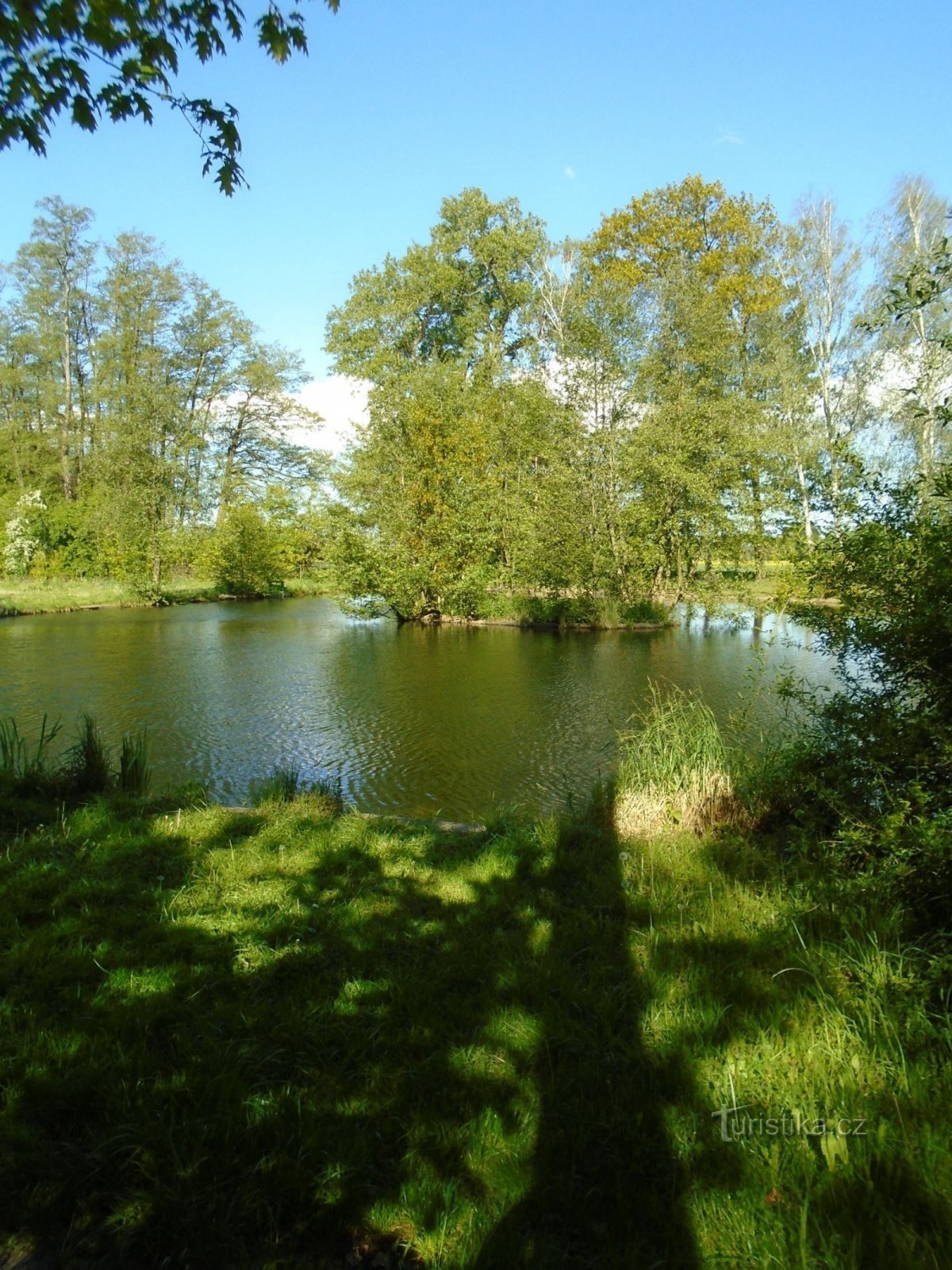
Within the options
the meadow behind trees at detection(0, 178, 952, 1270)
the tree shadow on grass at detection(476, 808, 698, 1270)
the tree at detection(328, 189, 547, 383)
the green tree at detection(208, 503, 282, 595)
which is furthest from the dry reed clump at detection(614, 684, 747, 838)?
the green tree at detection(208, 503, 282, 595)

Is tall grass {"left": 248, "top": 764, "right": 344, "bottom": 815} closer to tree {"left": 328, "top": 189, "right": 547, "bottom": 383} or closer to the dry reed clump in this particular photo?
the dry reed clump

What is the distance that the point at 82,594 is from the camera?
88.2ft

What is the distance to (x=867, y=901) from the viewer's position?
278 centimetres

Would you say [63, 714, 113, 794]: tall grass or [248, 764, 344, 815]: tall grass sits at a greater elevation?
[63, 714, 113, 794]: tall grass

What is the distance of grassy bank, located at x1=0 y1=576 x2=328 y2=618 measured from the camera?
24062mm

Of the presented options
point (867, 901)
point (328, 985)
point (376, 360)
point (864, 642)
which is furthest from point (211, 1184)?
point (376, 360)

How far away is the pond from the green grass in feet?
9.72

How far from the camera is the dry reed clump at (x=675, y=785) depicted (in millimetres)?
4691

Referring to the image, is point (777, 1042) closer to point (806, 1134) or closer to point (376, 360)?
point (806, 1134)

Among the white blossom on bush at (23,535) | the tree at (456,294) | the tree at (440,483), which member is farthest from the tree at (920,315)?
the white blossom on bush at (23,535)

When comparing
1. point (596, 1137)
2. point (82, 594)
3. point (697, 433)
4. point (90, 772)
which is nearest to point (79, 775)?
point (90, 772)

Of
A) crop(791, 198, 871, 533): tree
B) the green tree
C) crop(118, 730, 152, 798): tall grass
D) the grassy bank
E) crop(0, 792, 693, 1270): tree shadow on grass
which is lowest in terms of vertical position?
crop(118, 730, 152, 798): tall grass

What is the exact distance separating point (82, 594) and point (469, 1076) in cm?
2920

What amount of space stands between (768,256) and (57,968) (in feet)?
98.8
